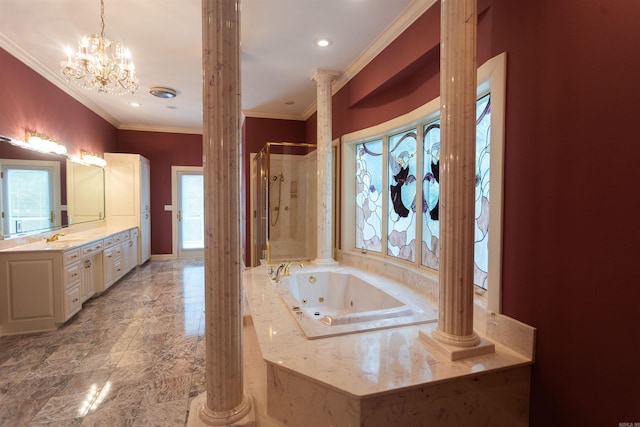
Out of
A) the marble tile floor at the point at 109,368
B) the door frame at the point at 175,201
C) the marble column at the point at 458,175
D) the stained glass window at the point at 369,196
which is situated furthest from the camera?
the door frame at the point at 175,201

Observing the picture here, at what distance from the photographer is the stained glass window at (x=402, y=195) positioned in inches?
111

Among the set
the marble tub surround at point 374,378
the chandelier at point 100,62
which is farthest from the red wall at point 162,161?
the marble tub surround at point 374,378

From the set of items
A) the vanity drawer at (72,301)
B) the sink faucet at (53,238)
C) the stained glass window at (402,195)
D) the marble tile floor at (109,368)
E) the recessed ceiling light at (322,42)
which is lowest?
the marble tile floor at (109,368)

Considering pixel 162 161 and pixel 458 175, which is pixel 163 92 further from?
pixel 458 175

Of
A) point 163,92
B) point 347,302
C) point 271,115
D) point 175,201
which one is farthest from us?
point 175,201

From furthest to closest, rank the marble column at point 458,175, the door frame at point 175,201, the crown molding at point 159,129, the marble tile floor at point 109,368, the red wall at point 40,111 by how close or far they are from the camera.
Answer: the door frame at point 175,201
the crown molding at point 159,129
the red wall at point 40,111
the marble tile floor at point 109,368
the marble column at point 458,175

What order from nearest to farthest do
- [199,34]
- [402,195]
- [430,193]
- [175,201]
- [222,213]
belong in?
[222,213]
[430,193]
[199,34]
[402,195]
[175,201]

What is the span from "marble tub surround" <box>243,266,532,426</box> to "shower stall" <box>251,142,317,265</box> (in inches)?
102

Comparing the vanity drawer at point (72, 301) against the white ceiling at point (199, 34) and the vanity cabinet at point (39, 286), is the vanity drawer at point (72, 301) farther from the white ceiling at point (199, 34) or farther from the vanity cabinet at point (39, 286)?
the white ceiling at point (199, 34)

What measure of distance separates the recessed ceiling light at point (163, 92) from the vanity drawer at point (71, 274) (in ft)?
7.88

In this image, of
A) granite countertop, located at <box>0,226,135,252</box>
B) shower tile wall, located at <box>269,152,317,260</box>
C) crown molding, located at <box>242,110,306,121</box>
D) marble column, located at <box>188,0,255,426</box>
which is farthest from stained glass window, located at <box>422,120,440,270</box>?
granite countertop, located at <box>0,226,135,252</box>

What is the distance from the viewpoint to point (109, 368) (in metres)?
2.36

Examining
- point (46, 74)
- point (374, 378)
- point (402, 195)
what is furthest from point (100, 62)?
point (374, 378)

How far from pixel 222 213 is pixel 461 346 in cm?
134
